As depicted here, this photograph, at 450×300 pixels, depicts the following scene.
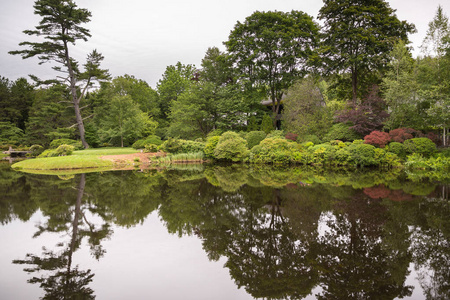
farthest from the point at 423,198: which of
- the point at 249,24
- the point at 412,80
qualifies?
the point at 249,24

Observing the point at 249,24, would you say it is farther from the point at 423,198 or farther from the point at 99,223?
the point at 99,223

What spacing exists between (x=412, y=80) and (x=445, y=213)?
1513cm

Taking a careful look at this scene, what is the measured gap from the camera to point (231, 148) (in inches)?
831

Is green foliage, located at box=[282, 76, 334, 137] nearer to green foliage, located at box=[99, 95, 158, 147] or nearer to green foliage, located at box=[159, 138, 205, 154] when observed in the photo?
green foliage, located at box=[159, 138, 205, 154]

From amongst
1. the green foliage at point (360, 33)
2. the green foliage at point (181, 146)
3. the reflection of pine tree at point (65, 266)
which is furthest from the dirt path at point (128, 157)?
the green foliage at point (360, 33)

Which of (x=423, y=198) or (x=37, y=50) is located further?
(x=37, y=50)

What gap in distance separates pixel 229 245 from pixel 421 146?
17.0 m

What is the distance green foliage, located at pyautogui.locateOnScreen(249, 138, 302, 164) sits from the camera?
64.0 ft

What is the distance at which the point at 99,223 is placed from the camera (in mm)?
6699

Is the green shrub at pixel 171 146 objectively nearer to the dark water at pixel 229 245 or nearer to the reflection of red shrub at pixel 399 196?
the dark water at pixel 229 245

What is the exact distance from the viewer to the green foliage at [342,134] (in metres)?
19.7

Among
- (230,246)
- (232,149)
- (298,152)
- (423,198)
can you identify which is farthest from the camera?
(232,149)

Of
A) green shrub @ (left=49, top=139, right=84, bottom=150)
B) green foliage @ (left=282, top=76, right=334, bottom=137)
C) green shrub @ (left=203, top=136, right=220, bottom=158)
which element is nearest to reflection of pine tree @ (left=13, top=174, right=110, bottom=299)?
green shrub @ (left=203, top=136, right=220, bottom=158)

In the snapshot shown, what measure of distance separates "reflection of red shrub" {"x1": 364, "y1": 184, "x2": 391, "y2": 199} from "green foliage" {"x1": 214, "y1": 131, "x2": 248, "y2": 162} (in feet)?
38.9
